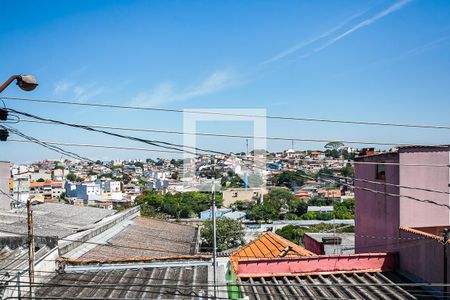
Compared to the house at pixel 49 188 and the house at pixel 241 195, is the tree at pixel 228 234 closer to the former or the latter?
the house at pixel 241 195

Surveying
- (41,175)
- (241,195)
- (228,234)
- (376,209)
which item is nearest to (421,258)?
(376,209)

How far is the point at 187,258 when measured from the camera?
7426 mm

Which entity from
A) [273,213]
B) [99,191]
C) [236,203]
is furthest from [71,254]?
[99,191]

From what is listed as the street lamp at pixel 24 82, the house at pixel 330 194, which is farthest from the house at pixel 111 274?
the house at pixel 330 194

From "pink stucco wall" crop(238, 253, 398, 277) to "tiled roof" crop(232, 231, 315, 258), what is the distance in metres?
2.01

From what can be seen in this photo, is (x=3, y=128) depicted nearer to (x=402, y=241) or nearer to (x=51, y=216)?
(x=402, y=241)

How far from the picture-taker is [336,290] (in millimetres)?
6160

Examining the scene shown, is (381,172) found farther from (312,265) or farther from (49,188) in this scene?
(49,188)

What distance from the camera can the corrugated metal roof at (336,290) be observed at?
592cm

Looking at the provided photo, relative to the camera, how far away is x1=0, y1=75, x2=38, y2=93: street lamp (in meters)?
3.37

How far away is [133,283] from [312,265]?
3200mm

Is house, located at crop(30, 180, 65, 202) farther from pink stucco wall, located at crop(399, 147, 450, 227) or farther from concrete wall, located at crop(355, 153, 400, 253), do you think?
pink stucco wall, located at crop(399, 147, 450, 227)

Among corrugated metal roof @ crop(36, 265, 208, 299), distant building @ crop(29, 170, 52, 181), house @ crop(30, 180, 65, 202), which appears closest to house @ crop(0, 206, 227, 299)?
corrugated metal roof @ crop(36, 265, 208, 299)

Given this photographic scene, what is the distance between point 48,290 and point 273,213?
5009 centimetres
